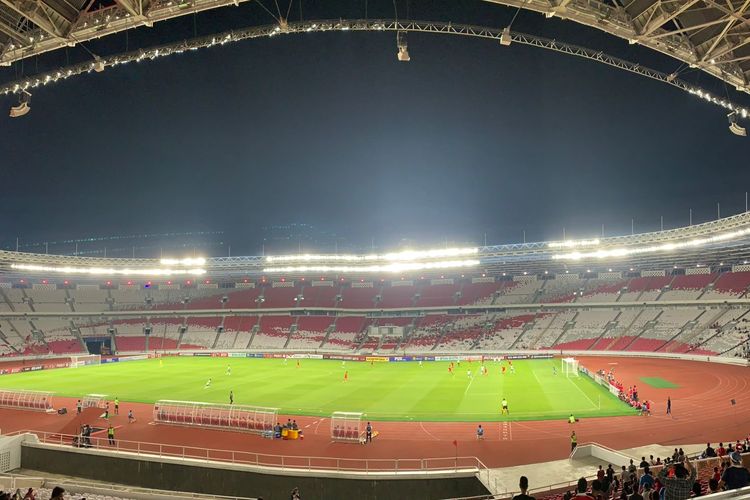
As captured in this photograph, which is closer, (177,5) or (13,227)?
(177,5)

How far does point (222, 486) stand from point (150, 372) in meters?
39.3

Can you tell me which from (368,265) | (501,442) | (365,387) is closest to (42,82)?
(501,442)

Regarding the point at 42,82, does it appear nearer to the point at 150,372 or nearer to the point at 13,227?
the point at 150,372

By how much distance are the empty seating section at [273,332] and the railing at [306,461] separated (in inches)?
2080

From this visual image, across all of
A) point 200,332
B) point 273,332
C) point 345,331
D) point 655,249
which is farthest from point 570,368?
point 200,332

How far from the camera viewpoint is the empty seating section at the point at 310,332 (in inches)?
3066

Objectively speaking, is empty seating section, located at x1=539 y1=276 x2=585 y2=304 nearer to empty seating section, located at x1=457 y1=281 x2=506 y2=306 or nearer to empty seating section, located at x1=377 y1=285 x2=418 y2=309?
empty seating section, located at x1=457 y1=281 x2=506 y2=306

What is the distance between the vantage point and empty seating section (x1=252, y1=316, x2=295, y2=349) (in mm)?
79025

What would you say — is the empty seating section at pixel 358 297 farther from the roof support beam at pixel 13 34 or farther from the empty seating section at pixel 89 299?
the roof support beam at pixel 13 34

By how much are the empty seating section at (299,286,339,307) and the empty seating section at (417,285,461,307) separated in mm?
15952

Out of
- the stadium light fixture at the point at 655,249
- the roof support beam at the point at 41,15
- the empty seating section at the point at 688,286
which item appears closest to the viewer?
the roof support beam at the point at 41,15

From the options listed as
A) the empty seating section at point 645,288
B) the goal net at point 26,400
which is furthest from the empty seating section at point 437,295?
the goal net at point 26,400

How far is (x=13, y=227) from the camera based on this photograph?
9406cm

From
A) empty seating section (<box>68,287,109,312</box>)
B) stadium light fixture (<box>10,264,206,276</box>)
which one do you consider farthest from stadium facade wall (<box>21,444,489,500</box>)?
empty seating section (<box>68,287,109,312</box>)
